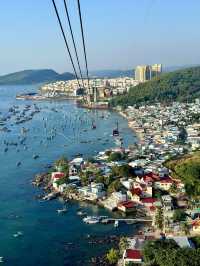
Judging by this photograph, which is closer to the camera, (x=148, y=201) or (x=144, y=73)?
(x=148, y=201)

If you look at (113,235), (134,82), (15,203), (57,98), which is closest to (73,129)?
(15,203)

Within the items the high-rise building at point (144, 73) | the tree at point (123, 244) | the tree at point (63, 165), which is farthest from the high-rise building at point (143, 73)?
the tree at point (123, 244)

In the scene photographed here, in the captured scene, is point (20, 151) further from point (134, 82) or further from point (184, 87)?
point (134, 82)

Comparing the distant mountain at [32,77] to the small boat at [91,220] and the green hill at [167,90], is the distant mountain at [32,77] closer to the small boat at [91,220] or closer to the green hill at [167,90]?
the green hill at [167,90]

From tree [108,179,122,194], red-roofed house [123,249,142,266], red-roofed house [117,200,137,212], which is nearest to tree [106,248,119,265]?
red-roofed house [123,249,142,266]

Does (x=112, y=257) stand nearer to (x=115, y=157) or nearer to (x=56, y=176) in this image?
(x=56, y=176)

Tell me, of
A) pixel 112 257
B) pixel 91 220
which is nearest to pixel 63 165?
pixel 91 220
